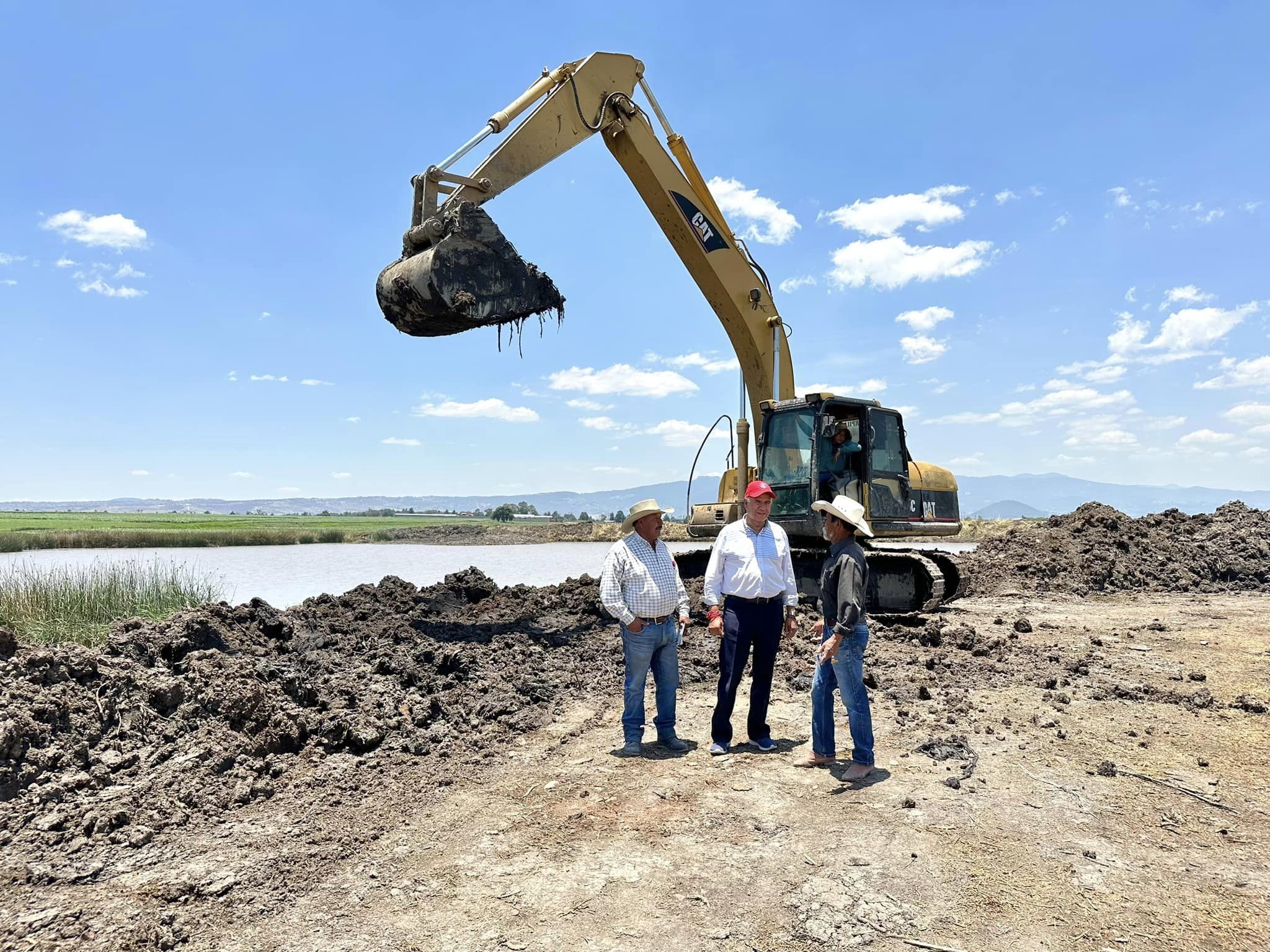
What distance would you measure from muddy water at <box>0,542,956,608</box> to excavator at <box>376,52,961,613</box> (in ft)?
8.33

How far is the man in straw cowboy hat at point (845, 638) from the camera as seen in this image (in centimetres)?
468

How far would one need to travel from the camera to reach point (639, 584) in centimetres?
520

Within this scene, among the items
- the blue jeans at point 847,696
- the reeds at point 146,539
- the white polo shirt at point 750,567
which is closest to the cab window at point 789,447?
the white polo shirt at point 750,567

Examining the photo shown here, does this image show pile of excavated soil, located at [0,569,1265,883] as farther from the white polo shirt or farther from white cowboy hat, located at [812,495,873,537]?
white cowboy hat, located at [812,495,873,537]

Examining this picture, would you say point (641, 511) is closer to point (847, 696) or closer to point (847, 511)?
point (847, 511)

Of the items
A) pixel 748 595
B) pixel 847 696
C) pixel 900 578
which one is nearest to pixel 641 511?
pixel 748 595

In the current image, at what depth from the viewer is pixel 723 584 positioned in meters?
5.27

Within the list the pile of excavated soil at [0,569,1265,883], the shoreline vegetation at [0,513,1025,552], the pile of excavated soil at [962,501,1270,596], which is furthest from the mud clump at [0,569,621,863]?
the shoreline vegetation at [0,513,1025,552]

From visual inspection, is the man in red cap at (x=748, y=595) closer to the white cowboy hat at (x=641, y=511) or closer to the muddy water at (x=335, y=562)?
the white cowboy hat at (x=641, y=511)

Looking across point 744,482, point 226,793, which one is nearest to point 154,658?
point 226,793

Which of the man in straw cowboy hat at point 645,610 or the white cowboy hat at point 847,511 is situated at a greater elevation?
the white cowboy hat at point 847,511

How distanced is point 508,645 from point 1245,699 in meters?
6.54

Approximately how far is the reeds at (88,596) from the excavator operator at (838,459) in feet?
25.6

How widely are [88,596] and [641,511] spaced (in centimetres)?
807
